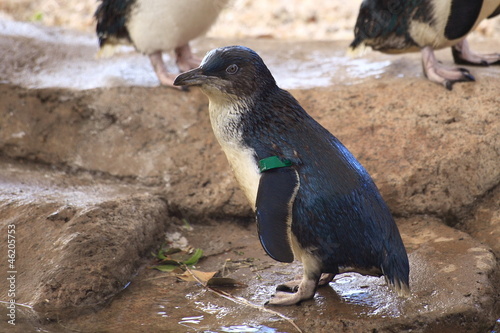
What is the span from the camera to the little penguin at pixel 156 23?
3.96 m

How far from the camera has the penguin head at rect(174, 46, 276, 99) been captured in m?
2.44

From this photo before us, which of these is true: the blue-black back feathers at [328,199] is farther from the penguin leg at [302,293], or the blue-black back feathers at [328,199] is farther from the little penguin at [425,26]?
the little penguin at [425,26]

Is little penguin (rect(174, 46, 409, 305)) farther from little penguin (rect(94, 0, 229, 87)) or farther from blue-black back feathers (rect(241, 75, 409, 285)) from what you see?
little penguin (rect(94, 0, 229, 87))

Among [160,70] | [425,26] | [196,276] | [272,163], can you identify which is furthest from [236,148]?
[160,70]

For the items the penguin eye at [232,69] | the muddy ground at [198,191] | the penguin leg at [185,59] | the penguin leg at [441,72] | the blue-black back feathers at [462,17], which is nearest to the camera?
the penguin eye at [232,69]

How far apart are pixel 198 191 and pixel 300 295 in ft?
3.88

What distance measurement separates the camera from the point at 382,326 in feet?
7.77

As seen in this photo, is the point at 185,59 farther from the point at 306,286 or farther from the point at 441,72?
the point at 306,286

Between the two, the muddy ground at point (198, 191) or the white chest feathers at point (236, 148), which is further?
A: the muddy ground at point (198, 191)

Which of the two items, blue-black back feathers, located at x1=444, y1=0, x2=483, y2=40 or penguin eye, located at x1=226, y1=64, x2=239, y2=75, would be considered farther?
blue-black back feathers, located at x1=444, y1=0, x2=483, y2=40

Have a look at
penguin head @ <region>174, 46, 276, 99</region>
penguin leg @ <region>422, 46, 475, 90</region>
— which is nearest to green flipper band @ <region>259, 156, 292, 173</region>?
penguin head @ <region>174, 46, 276, 99</region>

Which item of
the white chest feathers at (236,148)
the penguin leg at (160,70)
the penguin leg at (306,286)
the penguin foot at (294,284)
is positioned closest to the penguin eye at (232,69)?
the white chest feathers at (236,148)

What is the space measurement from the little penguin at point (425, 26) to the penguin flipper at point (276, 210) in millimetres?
1672

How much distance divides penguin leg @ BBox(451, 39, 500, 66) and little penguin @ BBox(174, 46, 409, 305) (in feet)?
6.09
